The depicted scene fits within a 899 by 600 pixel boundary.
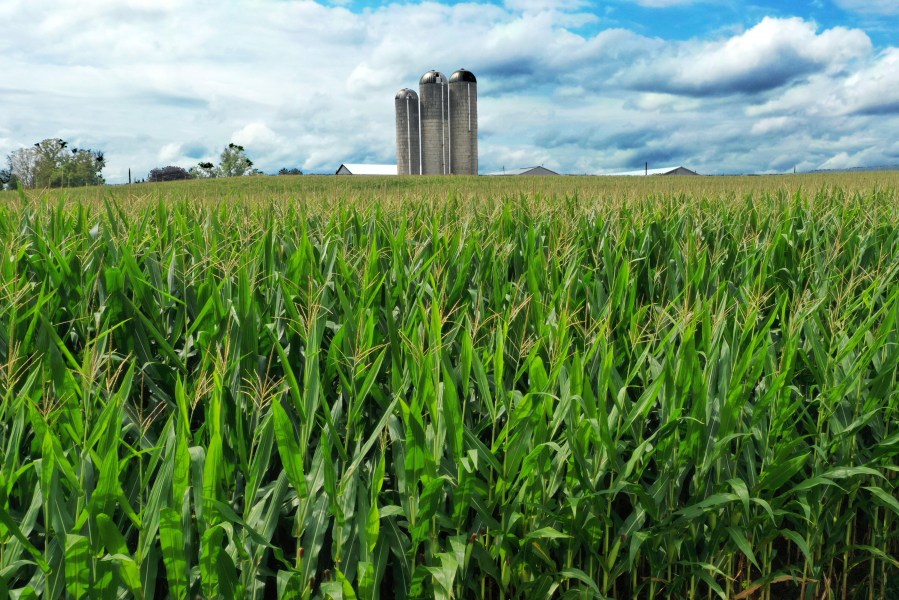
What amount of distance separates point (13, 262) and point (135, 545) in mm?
1511

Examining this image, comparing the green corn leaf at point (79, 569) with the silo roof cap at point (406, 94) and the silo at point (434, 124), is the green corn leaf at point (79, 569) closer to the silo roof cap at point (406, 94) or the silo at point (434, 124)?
the silo at point (434, 124)

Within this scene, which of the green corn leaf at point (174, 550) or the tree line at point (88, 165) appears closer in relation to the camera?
the green corn leaf at point (174, 550)

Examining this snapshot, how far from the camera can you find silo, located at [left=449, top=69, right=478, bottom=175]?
1606 inches

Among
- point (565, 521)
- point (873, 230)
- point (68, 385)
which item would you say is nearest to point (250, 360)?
point (68, 385)

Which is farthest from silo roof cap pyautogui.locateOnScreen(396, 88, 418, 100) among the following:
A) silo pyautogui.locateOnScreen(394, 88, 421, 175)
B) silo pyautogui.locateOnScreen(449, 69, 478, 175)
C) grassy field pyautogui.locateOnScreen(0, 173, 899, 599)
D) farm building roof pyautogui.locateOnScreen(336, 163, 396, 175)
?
grassy field pyautogui.locateOnScreen(0, 173, 899, 599)

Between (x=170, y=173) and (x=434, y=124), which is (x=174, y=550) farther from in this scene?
(x=170, y=173)

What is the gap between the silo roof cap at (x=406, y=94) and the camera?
42.9 m

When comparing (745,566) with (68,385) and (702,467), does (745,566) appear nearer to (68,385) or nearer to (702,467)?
(702,467)

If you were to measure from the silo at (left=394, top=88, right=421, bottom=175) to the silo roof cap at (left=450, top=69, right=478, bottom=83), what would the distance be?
3.39 metres

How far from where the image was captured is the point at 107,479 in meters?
1.24

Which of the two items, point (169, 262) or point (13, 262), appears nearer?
point (13, 262)

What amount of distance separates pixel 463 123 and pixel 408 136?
423 centimetres

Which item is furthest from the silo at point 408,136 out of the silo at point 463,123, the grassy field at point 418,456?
the grassy field at point 418,456

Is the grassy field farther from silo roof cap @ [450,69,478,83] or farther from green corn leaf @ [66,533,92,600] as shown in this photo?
silo roof cap @ [450,69,478,83]
